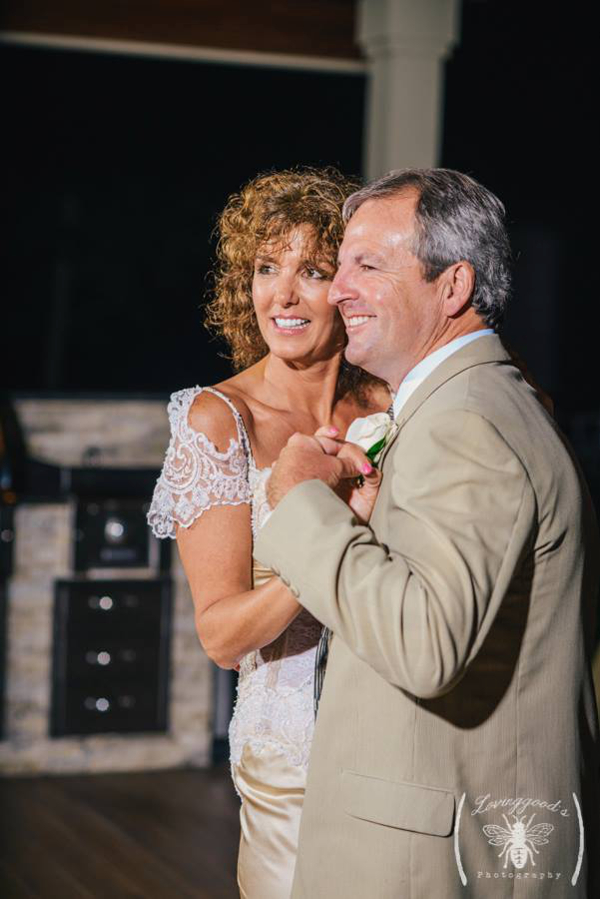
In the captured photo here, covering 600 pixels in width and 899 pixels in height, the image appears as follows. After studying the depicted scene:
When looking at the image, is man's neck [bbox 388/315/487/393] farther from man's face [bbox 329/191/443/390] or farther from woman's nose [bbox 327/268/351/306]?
woman's nose [bbox 327/268/351/306]

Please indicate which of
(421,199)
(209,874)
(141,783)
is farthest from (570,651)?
(141,783)

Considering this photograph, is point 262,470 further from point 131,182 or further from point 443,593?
point 131,182

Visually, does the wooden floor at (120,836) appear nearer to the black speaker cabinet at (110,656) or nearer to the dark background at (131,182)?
the black speaker cabinet at (110,656)

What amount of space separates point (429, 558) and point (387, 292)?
16.7 inches

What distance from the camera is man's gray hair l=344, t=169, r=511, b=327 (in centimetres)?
168

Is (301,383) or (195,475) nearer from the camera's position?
(195,475)

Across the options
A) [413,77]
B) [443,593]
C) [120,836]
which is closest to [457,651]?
[443,593]

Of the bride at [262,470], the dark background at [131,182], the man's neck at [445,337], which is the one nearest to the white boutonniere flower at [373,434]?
the man's neck at [445,337]

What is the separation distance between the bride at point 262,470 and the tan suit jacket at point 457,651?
427mm

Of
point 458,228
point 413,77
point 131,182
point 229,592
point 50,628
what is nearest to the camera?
point 458,228

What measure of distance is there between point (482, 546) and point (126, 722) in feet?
14.8

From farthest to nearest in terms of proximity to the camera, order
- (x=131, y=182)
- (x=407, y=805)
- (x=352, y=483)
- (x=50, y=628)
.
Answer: (x=131, y=182), (x=50, y=628), (x=352, y=483), (x=407, y=805)

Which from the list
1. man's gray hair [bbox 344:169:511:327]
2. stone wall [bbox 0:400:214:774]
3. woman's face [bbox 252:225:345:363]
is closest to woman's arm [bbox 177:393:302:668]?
woman's face [bbox 252:225:345:363]

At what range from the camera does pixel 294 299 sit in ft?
7.05
